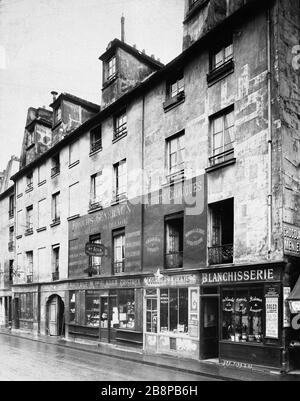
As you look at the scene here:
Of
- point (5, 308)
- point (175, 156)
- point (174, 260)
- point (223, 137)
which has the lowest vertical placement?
point (5, 308)

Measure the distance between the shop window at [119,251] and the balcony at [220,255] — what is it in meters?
5.61

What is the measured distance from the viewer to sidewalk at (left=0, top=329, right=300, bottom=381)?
473 inches

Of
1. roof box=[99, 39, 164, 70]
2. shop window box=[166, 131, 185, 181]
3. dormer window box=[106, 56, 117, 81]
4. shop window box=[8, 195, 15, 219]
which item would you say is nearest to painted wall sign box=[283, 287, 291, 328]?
shop window box=[166, 131, 185, 181]

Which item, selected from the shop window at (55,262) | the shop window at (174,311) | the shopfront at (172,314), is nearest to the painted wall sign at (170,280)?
the shopfront at (172,314)

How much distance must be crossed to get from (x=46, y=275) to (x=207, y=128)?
50.1 feet

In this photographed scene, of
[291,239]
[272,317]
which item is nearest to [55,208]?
[291,239]

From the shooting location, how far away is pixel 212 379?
12227mm

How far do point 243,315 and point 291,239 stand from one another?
2.83 meters

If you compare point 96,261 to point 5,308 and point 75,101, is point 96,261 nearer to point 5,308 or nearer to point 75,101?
point 75,101

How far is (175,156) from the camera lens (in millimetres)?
17594

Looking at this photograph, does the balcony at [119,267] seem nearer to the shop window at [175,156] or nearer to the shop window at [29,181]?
the shop window at [175,156]

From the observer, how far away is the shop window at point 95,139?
22603 millimetres

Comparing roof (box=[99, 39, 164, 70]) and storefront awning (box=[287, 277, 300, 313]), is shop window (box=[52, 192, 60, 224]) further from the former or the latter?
storefront awning (box=[287, 277, 300, 313])

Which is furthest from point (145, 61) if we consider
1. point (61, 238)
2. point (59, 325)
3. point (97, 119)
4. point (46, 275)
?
point (59, 325)
